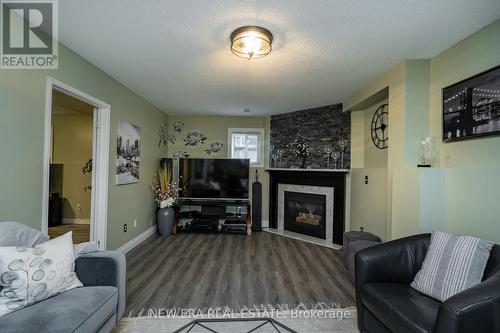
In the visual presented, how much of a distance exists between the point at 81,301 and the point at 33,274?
1.08 ft

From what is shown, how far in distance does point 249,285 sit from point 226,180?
257 centimetres

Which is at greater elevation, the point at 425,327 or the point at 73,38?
the point at 73,38

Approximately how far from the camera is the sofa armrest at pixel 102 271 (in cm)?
179

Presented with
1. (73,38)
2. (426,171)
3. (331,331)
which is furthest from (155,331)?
(426,171)

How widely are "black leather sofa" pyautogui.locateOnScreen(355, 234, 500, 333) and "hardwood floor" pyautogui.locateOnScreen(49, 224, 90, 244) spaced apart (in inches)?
175

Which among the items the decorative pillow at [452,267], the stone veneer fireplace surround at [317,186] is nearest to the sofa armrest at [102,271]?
the decorative pillow at [452,267]

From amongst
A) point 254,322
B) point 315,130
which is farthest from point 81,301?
point 315,130

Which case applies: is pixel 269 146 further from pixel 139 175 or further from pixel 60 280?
pixel 60 280

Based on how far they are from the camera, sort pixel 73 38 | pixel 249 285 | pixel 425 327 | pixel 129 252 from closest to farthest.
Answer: pixel 425 327 → pixel 73 38 → pixel 249 285 → pixel 129 252

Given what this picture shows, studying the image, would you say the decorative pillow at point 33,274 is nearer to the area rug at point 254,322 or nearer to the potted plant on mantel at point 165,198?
the area rug at point 254,322

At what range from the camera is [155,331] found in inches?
75.6

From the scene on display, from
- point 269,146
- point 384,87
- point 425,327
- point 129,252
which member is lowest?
point 129,252

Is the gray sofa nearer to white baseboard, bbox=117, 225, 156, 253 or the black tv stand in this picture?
white baseboard, bbox=117, 225, 156, 253

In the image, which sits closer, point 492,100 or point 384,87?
point 492,100
